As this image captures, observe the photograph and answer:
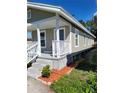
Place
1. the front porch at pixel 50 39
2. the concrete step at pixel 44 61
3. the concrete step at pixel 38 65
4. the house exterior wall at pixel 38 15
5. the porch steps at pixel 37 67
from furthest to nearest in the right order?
the house exterior wall at pixel 38 15, the front porch at pixel 50 39, the concrete step at pixel 44 61, the concrete step at pixel 38 65, the porch steps at pixel 37 67

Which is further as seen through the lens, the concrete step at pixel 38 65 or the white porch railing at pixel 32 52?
the white porch railing at pixel 32 52

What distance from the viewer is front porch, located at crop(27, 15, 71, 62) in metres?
8.10

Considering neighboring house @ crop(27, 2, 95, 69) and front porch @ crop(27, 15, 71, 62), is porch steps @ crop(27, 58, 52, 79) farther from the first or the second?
front porch @ crop(27, 15, 71, 62)

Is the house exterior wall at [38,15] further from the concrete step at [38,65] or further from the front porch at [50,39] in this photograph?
the concrete step at [38,65]

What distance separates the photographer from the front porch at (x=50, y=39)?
26.6 ft

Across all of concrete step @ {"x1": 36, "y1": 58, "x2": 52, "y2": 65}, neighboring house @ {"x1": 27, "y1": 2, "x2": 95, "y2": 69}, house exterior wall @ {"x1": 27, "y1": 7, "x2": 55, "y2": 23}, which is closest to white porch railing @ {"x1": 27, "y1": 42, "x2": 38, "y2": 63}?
neighboring house @ {"x1": 27, "y1": 2, "x2": 95, "y2": 69}

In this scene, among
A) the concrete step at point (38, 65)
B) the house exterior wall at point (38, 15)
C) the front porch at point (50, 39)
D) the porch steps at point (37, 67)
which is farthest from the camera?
the house exterior wall at point (38, 15)

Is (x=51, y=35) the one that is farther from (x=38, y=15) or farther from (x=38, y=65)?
(x=38, y=65)

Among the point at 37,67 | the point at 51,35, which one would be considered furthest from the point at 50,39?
the point at 37,67

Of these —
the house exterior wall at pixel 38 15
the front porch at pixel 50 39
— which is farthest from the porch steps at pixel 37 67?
the house exterior wall at pixel 38 15

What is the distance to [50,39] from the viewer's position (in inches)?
424

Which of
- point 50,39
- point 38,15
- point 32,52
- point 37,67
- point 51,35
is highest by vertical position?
point 38,15
